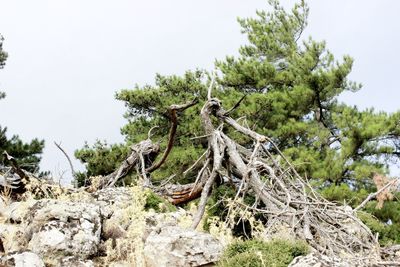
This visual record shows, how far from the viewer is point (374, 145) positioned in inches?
571

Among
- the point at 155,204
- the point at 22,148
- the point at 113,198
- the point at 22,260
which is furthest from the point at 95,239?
the point at 22,148

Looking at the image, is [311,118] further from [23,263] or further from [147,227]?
[23,263]

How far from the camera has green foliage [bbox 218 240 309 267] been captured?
473 cm

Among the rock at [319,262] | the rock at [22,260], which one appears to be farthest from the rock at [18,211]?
the rock at [319,262]

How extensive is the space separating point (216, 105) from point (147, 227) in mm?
2294

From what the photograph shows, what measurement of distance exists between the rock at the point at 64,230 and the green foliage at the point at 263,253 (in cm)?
A: 145

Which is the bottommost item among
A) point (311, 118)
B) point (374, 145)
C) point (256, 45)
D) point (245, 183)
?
point (245, 183)

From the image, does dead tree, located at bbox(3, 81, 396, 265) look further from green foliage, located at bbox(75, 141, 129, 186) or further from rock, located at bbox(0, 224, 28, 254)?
green foliage, located at bbox(75, 141, 129, 186)

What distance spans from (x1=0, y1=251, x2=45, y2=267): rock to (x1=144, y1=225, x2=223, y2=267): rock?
0.96m

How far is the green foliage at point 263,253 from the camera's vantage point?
473cm

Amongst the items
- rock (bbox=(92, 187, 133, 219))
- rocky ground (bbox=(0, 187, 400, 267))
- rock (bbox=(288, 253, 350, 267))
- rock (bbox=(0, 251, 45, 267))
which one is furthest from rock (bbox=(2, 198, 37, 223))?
rock (bbox=(288, 253, 350, 267))

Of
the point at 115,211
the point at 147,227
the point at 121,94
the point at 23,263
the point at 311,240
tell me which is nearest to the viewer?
the point at 23,263

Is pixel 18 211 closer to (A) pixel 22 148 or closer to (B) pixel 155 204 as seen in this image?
(B) pixel 155 204

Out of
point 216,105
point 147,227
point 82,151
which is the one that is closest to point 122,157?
point 82,151
